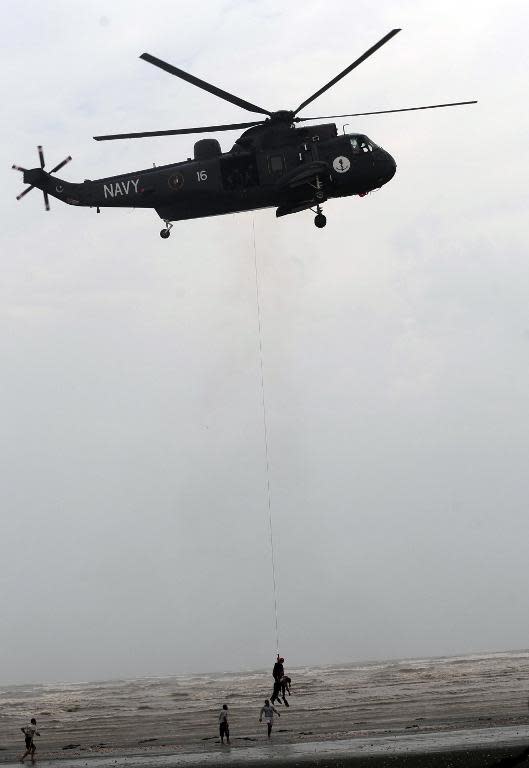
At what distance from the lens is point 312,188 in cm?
3272

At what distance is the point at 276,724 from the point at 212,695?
21577 millimetres

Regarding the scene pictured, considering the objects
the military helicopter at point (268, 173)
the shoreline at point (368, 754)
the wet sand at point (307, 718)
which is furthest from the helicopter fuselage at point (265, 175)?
the wet sand at point (307, 718)

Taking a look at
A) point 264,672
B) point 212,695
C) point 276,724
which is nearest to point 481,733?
point 276,724

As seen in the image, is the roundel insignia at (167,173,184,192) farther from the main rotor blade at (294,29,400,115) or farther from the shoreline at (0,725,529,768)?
the shoreline at (0,725,529,768)

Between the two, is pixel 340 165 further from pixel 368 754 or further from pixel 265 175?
pixel 368 754

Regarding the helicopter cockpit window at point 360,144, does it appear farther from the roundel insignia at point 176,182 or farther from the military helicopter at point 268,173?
the roundel insignia at point 176,182

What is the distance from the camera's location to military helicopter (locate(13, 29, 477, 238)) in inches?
1296

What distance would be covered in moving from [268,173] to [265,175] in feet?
0.43

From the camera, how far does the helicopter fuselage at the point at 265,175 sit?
3294 cm

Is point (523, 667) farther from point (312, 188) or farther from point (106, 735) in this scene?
point (312, 188)

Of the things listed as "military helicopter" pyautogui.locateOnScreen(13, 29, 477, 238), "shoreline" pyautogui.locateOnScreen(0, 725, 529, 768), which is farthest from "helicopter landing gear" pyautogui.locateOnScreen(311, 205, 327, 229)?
"shoreline" pyautogui.locateOnScreen(0, 725, 529, 768)

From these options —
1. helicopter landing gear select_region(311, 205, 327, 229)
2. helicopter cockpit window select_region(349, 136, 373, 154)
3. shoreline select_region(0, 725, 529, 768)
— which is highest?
helicopter cockpit window select_region(349, 136, 373, 154)

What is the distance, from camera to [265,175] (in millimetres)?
33156

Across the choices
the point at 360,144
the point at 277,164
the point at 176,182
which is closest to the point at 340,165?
the point at 360,144
